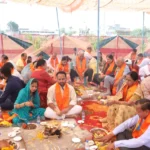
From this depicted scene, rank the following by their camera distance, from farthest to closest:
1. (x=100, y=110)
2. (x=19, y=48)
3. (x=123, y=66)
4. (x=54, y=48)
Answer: (x=54, y=48) → (x=19, y=48) → (x=123, y=66) → (x=100, y=110)

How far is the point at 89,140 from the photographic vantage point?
2.98 m

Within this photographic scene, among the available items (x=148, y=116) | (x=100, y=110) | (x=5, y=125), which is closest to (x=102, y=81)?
(x=100, y=110)

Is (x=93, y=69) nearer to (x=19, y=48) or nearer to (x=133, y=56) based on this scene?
(x=133, y=56)

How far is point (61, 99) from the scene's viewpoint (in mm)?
4043

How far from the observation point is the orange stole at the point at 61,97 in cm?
402

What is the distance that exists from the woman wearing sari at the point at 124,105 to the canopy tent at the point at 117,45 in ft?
18.5

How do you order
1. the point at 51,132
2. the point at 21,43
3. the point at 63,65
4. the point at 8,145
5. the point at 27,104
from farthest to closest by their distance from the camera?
the point at 21,43 → the point at 63,65 → the point at 27,104 → the point at 51,132 → the point at 8,145

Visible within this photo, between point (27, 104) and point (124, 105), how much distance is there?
5.22 feet

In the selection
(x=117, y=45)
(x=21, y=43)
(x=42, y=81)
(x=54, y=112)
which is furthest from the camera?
(x=117, y=45)

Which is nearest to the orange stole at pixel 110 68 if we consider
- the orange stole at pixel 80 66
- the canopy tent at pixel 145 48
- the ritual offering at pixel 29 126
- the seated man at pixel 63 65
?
the orange stole at pixel 80 66

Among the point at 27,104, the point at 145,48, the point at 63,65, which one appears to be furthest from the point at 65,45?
the point at 27,104

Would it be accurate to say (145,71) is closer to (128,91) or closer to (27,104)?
(128,91)

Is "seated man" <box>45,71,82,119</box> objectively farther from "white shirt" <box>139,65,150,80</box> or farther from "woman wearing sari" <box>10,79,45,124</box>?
"white shirt" <box>139,65,150,80</box>

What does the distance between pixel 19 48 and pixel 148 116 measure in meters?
7.24
